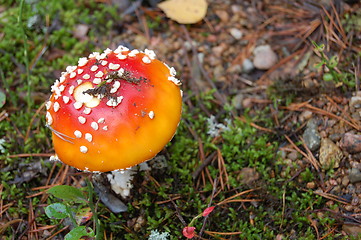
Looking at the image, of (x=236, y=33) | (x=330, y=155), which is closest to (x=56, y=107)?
(x=330, y=155)

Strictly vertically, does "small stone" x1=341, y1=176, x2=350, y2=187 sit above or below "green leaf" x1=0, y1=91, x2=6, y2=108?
below

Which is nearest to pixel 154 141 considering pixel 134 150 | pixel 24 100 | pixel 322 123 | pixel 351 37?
pixel 134 150

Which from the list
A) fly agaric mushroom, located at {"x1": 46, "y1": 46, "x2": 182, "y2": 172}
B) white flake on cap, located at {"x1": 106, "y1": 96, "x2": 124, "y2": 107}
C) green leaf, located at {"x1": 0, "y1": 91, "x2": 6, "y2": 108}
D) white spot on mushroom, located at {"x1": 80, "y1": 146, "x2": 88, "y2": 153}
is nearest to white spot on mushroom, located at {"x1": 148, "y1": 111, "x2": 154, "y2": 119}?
fly agaric mushroom, located at {"x1": 46, "y1": 46, "x2": 182, "y2": 172}

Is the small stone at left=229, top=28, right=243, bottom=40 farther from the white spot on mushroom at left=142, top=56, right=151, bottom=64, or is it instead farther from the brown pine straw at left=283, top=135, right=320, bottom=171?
the white spot on mushroom at left=142, top=56, right=151, bottom=64

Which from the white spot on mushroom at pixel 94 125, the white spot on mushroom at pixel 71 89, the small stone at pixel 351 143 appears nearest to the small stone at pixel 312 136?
the small stone at pixel 351 143

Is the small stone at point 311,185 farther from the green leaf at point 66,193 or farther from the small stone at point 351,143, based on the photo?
the green leaf at point 66,193

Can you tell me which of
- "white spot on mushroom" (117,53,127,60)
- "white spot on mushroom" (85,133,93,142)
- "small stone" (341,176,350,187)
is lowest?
"small stone" (341,176,350,187)

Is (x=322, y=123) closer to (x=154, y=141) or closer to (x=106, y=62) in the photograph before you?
(x=154, y=141)
